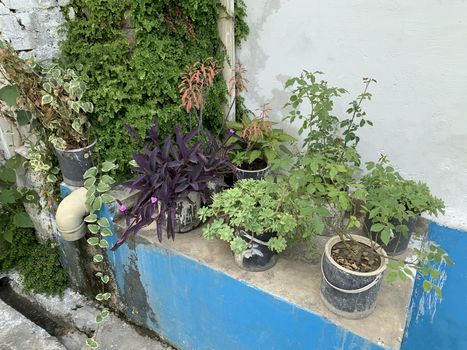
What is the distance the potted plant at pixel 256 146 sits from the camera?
7.89 ft

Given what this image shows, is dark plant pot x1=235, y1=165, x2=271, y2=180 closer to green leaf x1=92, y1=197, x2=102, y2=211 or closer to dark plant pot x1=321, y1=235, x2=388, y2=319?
dark plant pot x1=321, y1=235, x2=388, y2=319

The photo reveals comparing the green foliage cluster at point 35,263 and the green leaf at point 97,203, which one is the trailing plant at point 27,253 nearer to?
the green foliage cluster at point 35,263

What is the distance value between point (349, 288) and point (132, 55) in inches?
72.0

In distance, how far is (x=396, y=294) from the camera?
1.96 metres

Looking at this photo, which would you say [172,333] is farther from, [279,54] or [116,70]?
[279,54]

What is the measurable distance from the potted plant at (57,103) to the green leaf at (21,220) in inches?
26.7

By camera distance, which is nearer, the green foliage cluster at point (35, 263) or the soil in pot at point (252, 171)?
the soil in pot at point (252, 171)

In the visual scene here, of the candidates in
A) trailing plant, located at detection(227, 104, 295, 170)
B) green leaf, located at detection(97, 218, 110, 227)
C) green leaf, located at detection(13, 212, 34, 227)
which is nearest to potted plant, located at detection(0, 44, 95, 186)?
green leaf, located at detection(97, 218, 110, 227)

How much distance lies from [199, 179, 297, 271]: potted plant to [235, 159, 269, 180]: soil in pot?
0.25 m

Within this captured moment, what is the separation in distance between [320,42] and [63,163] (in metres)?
1.84

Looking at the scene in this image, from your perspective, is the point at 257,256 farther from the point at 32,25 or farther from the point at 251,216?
the point at 32,25

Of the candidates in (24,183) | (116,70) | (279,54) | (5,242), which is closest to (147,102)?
(116,70)

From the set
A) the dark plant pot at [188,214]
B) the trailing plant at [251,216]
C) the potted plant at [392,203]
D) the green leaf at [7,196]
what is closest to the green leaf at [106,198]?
the dark plant pot at [188,214]

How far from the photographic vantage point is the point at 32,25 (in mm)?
2408
